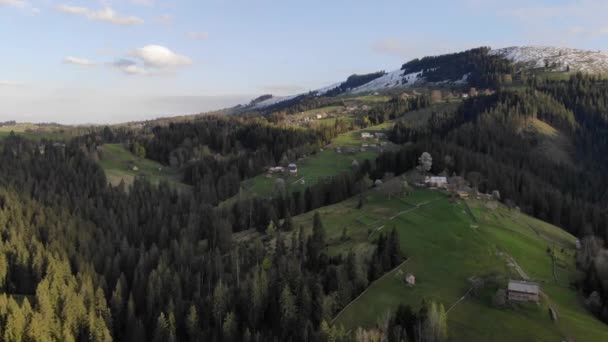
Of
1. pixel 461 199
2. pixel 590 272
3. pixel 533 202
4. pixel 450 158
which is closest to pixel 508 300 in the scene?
pixel 590 272

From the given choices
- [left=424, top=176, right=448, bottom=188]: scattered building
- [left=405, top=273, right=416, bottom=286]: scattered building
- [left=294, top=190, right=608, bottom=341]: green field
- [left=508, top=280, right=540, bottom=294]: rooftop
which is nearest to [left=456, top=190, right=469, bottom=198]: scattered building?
[left=294, top=190, right=608, bottom=341]: green field

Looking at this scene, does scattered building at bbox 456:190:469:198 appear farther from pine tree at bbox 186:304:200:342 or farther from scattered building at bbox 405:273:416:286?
pine tree at bbox 186:304:200:342

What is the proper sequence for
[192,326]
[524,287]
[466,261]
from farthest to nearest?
[466,261] < [192,326] < [524,287]

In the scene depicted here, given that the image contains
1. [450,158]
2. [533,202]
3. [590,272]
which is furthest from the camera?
[450,158]

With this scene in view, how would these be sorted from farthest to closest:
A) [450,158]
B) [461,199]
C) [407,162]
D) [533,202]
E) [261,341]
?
[407,162]
[450,158]
[533,202]
[461,199]
[261,341]

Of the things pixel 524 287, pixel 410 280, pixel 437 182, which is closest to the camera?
pixel 524 287

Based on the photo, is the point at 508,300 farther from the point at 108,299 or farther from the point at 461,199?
the point at 108,299

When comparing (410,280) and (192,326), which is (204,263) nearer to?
(192,326)

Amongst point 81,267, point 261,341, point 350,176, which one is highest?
point 350,176

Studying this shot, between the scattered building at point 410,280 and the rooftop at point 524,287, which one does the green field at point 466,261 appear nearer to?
the scattered building at point 410,280

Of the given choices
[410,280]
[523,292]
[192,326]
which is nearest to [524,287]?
[523,292]
